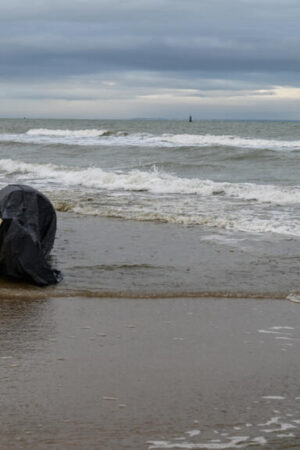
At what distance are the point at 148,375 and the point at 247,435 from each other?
98 cm

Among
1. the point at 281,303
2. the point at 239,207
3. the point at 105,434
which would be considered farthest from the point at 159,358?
the point at 239,207

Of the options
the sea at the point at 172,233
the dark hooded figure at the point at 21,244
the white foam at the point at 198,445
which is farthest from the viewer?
the sea at the point at 172,233

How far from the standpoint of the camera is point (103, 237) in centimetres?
952

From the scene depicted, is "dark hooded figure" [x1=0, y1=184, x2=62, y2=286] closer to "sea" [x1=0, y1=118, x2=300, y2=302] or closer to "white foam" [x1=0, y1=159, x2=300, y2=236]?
"sea" [x1=0, y1=118, x2=300, y2=302]

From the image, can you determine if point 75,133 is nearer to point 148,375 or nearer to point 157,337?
point 157,337

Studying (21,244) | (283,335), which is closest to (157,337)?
(283,335)

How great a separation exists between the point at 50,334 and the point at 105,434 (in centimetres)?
173

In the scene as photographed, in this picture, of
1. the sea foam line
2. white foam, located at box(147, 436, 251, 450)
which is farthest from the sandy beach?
the sea foam line

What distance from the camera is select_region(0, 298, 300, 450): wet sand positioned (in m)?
3.62

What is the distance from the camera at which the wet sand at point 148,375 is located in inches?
142

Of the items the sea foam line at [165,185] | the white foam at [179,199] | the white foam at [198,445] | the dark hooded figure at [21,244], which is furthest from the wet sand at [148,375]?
the sea foam line at [165,185]

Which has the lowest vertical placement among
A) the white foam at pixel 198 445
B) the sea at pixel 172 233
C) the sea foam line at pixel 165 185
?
the white foam at pixel 198 445

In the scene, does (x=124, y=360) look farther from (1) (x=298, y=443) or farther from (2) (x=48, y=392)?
(1) (x=298, y=443)

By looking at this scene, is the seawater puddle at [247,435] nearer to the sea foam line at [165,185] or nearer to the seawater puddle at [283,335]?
the seawater puddle at [283,335]
